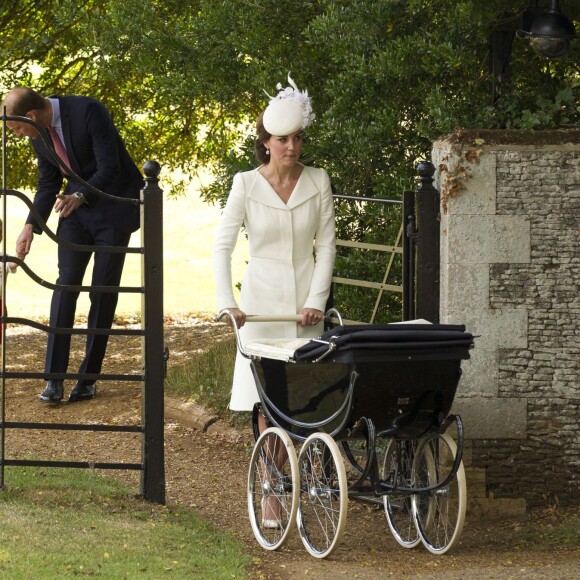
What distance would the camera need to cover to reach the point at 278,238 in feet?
19.1

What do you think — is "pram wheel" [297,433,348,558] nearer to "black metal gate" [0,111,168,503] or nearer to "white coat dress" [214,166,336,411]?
"white coat dress" [214,166,336,411]

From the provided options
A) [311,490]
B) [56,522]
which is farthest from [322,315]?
[56,522]

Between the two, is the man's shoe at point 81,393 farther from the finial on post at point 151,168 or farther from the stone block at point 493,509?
the stone block at point 493,509

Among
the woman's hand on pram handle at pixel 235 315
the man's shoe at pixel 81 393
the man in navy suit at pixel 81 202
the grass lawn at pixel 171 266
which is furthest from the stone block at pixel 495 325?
the grass lawn at pixel 171 266

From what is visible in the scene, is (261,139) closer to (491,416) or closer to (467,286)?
(467,286)

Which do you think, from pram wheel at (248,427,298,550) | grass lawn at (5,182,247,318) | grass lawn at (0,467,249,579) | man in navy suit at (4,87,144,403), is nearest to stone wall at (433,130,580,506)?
pram wheel at (248,427,298,550)

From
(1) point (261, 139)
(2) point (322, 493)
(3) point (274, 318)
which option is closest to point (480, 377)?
(3) point (274, 318)

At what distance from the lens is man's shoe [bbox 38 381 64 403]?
8.62m

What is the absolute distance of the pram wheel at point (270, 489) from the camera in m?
5.50

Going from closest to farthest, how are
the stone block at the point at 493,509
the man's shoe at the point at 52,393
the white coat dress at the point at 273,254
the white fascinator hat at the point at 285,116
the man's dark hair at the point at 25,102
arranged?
1. the white fascinator hat at the point at 285,116
2. the white coat dress at the point at 273,254
3. the stone block at the point at 493,509
4. the man's dark hair at the point at 25,102
5. the man's shoe at the point at 52,393

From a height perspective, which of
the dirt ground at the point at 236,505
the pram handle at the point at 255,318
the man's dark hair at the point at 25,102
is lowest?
the dirt ground at the point at 236,505

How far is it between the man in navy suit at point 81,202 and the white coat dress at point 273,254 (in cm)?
251

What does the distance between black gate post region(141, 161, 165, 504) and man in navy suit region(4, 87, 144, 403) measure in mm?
2164

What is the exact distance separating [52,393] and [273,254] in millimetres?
3398
